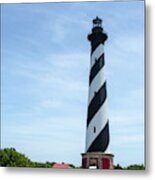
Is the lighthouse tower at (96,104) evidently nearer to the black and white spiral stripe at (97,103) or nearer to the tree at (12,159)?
the black and white spiral stripe at (97,103)

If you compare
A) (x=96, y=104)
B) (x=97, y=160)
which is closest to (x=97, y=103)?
(x=96, y=104)

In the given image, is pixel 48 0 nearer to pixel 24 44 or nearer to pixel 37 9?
pixel 37 9

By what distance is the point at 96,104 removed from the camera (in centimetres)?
239

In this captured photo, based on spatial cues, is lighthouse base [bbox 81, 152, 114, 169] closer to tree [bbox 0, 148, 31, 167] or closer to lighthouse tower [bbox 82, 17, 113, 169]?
lighthouse tower [bbox 82, 17, 113, 169]

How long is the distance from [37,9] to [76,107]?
0.47 m

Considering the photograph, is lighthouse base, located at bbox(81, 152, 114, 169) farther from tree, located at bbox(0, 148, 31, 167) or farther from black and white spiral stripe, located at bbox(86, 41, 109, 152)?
tree, located at bbox(0, 148, 31, 167)

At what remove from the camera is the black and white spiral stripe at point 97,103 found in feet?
7.79

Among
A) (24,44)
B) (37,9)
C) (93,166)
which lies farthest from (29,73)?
(93,166)

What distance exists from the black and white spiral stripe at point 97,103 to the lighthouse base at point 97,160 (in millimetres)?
22

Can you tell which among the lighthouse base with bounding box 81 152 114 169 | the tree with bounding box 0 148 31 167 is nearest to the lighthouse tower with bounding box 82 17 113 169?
the lighthouse base with bounding box 81 152 114 169

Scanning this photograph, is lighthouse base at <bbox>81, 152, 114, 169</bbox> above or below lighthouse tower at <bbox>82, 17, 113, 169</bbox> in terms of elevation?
below

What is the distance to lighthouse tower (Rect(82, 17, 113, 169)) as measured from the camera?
2365 millimetres

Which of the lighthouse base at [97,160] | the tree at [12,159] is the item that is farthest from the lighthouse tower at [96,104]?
the tree at [12,159]

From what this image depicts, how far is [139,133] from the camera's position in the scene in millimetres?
2303
